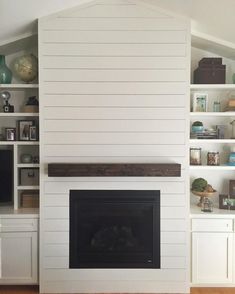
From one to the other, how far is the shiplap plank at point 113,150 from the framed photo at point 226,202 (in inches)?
27.8

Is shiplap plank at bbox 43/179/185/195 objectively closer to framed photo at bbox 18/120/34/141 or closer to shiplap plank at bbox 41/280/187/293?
framed photo at bbox 18/120/34/141

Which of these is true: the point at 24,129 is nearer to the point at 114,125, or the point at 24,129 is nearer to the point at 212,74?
the point at 114,125

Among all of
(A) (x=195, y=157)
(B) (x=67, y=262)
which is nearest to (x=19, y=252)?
(B) (x=67, y=262)

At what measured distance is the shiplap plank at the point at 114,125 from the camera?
3223 millimetres

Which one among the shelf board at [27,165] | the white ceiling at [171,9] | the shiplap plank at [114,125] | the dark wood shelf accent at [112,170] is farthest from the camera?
the shelf board at [27,165]

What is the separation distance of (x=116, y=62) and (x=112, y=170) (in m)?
1.04

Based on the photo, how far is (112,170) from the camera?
3.13m

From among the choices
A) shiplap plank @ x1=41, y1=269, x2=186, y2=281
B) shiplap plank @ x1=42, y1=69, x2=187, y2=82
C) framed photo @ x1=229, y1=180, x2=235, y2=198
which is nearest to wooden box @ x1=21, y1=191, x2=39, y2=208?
shiplap plank @ x1=41, y1=269, x2=186, y2=281

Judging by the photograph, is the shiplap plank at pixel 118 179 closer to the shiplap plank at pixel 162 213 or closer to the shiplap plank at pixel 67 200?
the shiplap plank at pixel 67 200

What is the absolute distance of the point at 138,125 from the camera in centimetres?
324

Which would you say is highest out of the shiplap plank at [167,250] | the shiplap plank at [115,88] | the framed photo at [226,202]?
the shiplap plank at [115,88]

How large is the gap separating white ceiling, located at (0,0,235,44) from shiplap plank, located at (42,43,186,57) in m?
0.28

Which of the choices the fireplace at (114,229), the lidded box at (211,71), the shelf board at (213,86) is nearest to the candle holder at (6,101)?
the fireplace at (114,229)

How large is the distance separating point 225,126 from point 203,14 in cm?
125
